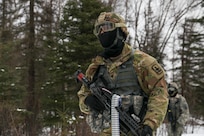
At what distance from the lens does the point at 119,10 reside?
24.7m

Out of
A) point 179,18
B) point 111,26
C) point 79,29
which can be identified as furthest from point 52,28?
point 111,26

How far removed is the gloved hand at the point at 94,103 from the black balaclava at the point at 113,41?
15.9 inches

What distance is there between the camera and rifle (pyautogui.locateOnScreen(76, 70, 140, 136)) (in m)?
2.55

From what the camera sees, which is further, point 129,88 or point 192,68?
point 192,68

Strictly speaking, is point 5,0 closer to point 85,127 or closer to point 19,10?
point 19,10

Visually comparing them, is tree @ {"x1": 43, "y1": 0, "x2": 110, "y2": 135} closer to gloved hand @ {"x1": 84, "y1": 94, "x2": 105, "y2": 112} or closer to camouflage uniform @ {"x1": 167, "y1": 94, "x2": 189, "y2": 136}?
camouflage uniform @ {"x1": 167, "y1": 94, "x2": 189, "y2": 136}

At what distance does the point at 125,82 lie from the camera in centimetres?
274

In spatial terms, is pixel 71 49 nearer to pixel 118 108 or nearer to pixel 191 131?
pixel 191 131

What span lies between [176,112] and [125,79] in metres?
5.66

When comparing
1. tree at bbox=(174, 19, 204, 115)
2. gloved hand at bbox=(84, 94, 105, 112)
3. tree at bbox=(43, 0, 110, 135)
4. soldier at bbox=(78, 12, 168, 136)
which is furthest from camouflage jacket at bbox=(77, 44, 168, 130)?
tree at bbox=(174, 19, 204, 115)

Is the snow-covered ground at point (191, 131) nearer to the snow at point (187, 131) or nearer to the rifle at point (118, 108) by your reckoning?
the snow at point (187, 131)

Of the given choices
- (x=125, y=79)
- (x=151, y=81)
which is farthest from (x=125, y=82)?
(x=151, y=81)

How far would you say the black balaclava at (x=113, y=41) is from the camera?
282 cm

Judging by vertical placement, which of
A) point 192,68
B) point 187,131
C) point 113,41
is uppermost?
point 113,41
